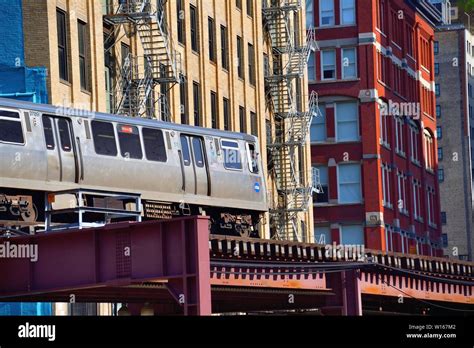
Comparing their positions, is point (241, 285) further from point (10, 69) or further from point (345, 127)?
point (345, 127)

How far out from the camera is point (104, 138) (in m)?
41.0

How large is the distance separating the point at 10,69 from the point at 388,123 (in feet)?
173

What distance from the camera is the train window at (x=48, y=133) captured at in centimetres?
3888

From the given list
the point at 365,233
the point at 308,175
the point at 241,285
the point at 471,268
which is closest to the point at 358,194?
the point at 365,233

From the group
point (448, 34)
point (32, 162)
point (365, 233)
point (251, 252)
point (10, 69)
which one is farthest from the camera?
point (448, 34)

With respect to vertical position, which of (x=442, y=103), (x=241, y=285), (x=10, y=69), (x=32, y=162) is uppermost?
(x=442, y=103)

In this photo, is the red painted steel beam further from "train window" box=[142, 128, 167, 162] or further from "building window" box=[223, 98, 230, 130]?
"building window" box=[223, 98, 230, 130]

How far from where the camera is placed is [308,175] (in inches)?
3155

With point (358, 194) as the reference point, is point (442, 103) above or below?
above

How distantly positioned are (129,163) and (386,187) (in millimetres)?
56003

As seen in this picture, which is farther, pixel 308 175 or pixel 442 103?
pixel 442 103

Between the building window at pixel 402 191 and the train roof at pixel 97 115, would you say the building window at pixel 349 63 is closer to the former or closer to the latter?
the building window at pixel 402 191

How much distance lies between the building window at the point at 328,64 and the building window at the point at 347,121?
2.06m

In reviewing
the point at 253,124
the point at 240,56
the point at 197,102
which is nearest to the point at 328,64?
the point at 253,124
